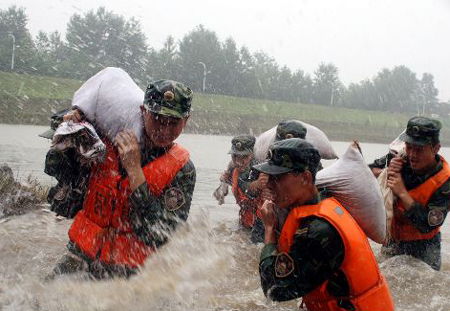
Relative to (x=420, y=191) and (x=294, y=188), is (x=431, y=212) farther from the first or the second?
(x=294, y=188)

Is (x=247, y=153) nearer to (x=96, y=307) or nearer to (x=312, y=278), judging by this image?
(x=96, y=307)

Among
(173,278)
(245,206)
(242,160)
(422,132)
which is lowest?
(245,206)

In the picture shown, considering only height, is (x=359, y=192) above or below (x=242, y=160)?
above

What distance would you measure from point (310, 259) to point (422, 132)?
2.15 metres

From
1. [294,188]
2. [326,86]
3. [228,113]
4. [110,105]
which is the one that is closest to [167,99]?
[110,105]

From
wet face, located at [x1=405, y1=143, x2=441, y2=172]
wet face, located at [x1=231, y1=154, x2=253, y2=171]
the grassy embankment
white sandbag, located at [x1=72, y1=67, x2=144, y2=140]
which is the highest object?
white sandbag, located at [x1=72, y1=67, x2=144, y2=140]

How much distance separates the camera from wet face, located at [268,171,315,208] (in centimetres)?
256

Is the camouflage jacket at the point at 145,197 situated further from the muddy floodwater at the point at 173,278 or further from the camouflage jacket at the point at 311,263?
the camouflage jacket at the point at 311,263

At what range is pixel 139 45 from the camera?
53594 mm

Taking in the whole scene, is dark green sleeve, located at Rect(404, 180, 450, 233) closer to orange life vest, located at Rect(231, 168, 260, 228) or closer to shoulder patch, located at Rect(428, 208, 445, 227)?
shoulder patch, located at Rect(428, 208, 445, 227)

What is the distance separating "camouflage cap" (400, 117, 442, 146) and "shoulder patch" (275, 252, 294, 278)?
6.98 feet

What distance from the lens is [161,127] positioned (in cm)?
289

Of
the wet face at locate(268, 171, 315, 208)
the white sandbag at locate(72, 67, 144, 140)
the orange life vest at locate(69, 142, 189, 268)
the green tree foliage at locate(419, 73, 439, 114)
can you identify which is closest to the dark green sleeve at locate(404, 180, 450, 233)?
the wet face at locate(268, 171, 315, 208)

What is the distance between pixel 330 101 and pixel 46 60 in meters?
42.1
